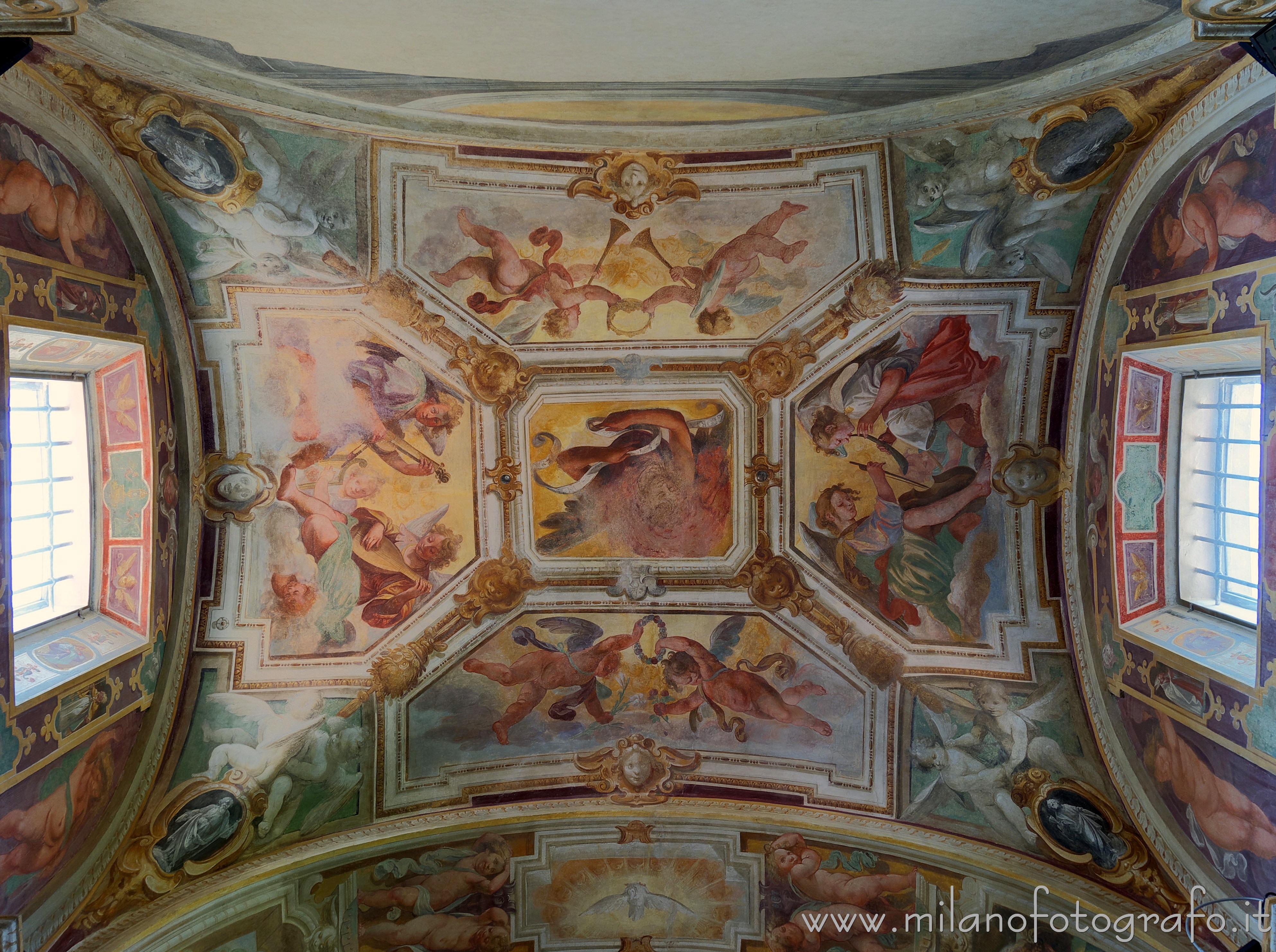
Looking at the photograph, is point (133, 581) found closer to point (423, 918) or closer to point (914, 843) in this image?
point (423, 918)

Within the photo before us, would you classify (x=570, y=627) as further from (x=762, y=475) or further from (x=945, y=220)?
(x=945, y=220)

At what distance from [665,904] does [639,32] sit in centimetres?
1026

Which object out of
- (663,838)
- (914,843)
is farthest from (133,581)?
(914,843)

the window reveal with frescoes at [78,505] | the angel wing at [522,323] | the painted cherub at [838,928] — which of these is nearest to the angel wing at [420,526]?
the angel wing at [522,323]

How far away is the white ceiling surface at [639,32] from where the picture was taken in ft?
22.4

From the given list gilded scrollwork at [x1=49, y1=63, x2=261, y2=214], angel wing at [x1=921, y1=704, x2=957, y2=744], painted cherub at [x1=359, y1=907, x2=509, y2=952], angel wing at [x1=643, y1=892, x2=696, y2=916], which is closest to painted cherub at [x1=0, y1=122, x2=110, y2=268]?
gilded scrollwork at [x1=49, y1=63, x2=261, y2=214]

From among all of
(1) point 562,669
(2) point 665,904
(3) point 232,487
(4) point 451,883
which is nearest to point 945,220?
(1) point 562,669

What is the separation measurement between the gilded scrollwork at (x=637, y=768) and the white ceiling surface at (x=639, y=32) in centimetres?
827

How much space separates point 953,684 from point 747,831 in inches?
128

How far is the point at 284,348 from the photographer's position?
10453 mm

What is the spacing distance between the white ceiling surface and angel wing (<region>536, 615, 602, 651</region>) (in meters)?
6.69

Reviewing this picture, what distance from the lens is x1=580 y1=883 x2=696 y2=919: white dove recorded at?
37.6 feet

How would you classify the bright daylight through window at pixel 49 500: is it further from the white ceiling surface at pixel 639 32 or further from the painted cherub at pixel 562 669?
the painted cherub at pixel 562 669

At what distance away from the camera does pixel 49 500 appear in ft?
30.1
